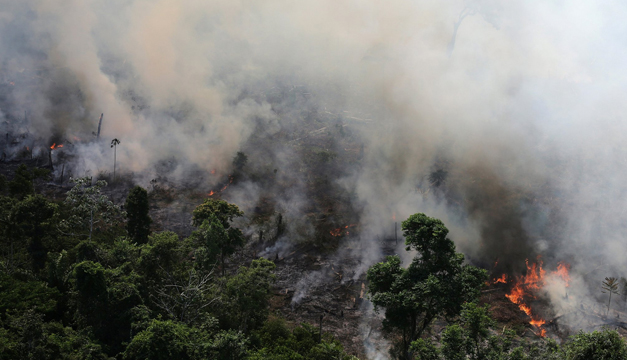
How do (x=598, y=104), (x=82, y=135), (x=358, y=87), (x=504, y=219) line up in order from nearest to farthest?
1. (x=504, y=219)
2. (x=598, y=104)
3. (x=82, y=135)
4. (x=358, y=87)

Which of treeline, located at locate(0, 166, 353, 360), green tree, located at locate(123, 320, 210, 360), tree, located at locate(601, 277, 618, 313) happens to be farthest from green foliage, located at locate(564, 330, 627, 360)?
tree, located at locate(601, 277, 618, 313)

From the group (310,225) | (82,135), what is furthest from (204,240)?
(82,135)

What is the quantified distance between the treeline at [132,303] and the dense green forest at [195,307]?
9 centimetres

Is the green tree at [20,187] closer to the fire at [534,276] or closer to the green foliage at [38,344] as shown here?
the green foliage at [38,344]

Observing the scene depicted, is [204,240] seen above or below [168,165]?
below

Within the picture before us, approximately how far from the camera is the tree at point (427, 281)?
24547 mm

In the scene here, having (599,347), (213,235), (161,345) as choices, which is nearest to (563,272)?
(599,347)

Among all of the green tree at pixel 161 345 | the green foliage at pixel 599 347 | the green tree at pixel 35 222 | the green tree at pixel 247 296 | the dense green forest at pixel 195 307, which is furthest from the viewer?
the green tree at pixel 35 222

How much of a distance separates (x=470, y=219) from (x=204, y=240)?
3377cm

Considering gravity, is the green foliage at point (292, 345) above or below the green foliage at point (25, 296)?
below

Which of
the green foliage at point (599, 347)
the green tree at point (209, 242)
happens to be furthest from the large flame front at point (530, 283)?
the green tree at point (209, 242)

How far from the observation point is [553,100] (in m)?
64.2

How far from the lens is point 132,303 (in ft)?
93.1

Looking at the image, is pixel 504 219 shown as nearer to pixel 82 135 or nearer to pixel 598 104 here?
pixel 598 104
